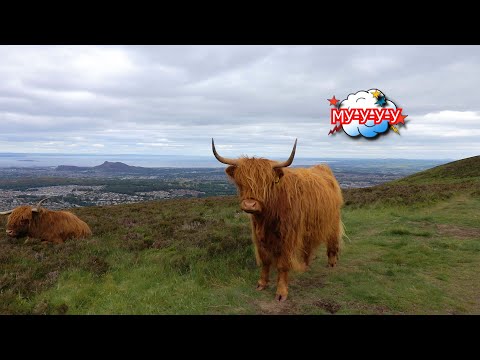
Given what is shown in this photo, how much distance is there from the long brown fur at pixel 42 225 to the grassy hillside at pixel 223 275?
1.83 feet

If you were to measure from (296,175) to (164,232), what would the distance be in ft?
19.7

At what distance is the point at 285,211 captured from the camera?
5.49m

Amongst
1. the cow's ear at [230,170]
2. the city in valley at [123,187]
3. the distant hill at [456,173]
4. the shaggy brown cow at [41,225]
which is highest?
the cow's ear at [230,170]

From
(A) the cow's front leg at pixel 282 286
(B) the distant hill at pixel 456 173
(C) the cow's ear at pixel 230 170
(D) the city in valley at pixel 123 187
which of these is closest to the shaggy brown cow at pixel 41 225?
(D) the city in valley at pixel 123 187

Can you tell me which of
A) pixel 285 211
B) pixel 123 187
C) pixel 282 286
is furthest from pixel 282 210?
pixel 123 187

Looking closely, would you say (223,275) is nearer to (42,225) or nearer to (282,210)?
(282,210)

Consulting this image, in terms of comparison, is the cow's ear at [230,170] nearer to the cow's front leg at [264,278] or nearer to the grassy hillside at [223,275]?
the cow's front leg at [264,278]

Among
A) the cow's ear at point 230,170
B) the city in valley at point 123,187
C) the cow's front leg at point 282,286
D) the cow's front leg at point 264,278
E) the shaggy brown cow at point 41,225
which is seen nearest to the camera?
the cow's ear at point 230,170

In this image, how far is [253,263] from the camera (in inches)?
276

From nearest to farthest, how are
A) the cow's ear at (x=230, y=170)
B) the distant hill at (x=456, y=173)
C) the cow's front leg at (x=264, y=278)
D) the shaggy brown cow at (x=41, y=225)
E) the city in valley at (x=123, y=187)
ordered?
the cow's ear at (x=230, y=170)
the cow's front leg at (x=264, y=278)
the shaggy brown cow at (x=41, y=225)
the distant hill at (x=456, y=173)
the city in valley at (x=123, y=187)

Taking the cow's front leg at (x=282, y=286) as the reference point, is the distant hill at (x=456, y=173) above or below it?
above

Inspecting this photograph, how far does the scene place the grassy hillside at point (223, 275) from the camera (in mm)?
5098
